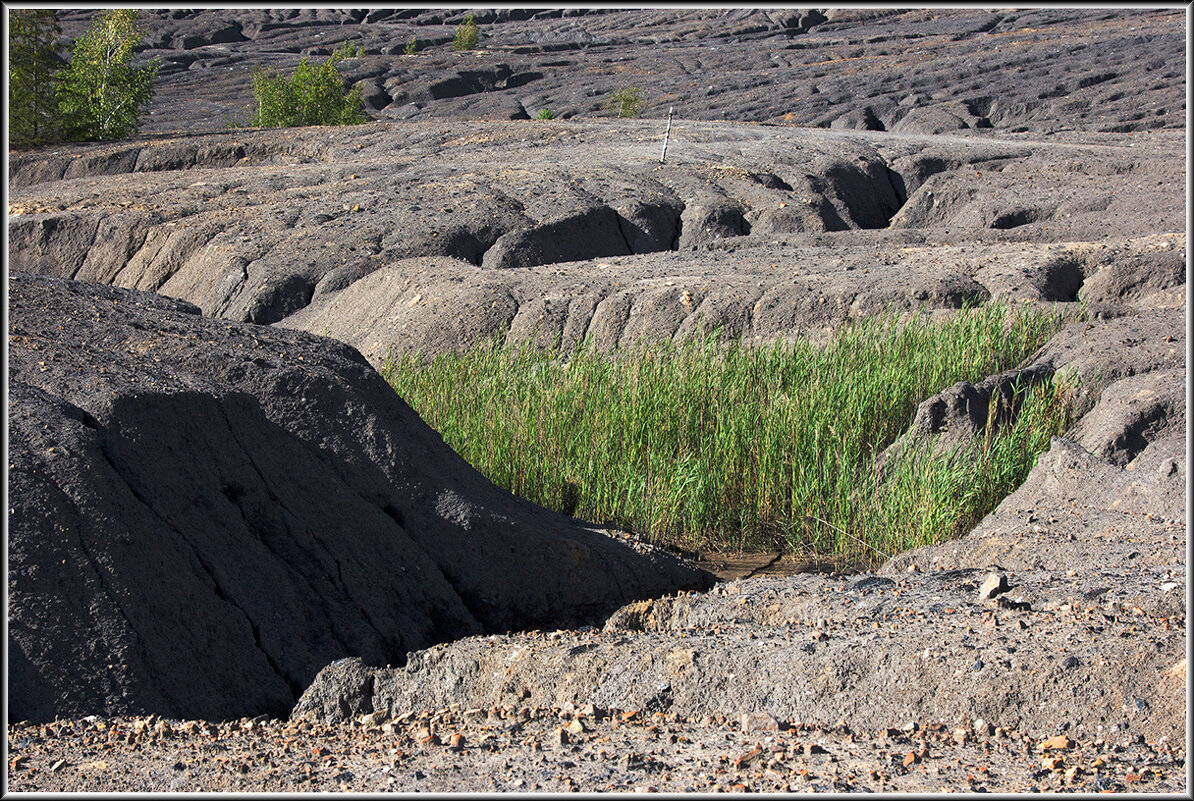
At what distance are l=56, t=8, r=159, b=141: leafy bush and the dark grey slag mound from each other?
1686cm

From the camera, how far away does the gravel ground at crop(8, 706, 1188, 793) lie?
8.06 feet

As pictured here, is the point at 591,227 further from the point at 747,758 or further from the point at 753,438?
the point at 747,758

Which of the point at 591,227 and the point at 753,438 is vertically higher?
the point at 591,227

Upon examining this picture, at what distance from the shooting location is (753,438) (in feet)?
21.3

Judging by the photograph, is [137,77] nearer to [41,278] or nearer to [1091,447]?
[41,278]

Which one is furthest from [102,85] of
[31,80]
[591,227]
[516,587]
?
[516,587]

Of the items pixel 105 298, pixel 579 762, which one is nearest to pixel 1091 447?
pixel 579 762

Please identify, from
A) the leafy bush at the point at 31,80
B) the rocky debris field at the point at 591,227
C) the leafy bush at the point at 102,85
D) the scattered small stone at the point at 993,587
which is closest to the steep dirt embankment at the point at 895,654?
the scattered small stone at the point at 993,587

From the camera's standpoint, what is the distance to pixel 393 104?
38.7 m

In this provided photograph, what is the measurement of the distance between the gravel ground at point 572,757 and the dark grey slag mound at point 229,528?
14.5 inches

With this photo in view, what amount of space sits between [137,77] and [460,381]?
663 inches

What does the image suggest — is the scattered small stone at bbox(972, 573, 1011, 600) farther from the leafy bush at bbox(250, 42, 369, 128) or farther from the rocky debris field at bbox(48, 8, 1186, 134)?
the rocky debris field at bbox(48, 8, 1186, 134)

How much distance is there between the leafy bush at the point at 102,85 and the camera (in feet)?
64.4

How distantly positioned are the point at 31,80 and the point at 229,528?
60.3ft
